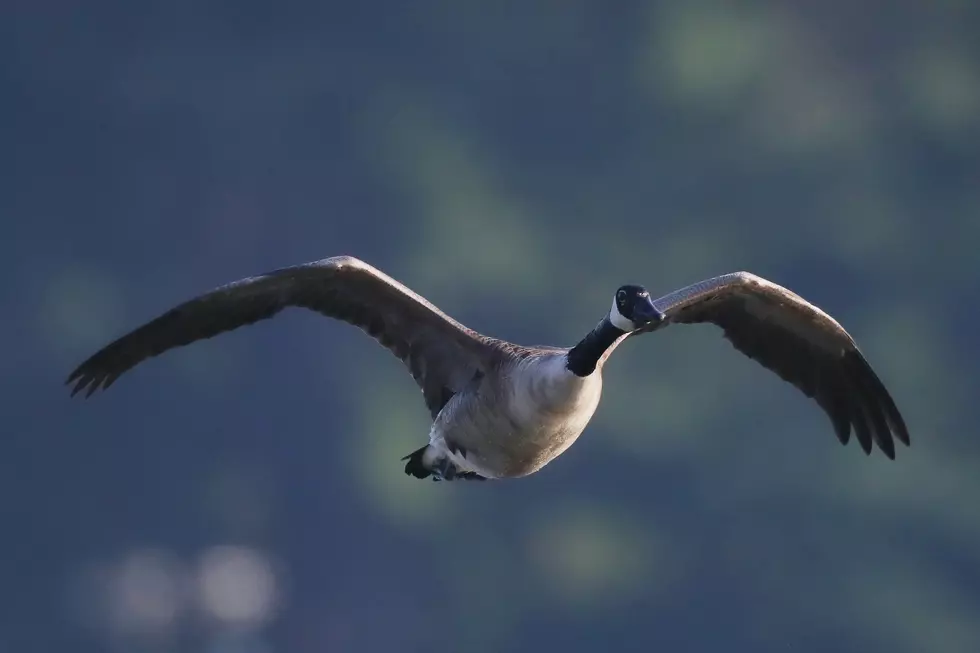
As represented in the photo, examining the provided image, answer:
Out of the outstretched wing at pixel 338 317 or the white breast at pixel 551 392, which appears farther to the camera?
the outstretched wing at pixel 338 317

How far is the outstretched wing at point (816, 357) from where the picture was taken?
7.37m

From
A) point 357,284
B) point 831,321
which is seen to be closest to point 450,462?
point 357,284

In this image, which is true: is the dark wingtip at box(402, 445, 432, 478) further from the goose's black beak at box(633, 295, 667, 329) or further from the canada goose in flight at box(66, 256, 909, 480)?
the goose's black beak at box(633, 295, 667, 329)

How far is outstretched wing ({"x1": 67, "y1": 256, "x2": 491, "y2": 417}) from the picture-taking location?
6535mm

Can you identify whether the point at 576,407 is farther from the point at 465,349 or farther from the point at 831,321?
the point at 831,321

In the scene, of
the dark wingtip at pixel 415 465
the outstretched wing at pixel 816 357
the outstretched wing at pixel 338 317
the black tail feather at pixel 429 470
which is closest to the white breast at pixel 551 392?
the outstretched wing at pixel 338 317

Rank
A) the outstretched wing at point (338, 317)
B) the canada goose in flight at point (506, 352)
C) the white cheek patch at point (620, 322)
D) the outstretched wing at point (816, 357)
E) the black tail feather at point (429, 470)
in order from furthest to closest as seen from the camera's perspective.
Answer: the outstretched wing at point (816, 357)
the black tail feather at point (429, 470)
the outstretched wing at point (338, 317)
the canada goose in flight at point (506, 352)
the white cheek patch at point (620, 322)

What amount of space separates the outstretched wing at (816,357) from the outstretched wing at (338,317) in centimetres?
133

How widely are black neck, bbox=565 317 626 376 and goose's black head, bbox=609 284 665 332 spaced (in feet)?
0.12

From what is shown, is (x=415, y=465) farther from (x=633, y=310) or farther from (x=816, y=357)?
(x=816, y=357)

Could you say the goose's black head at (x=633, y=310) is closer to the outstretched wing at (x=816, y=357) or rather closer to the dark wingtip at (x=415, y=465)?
the outstretched wing at (x=816, y=357)

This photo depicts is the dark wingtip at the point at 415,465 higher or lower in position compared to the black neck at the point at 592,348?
lower

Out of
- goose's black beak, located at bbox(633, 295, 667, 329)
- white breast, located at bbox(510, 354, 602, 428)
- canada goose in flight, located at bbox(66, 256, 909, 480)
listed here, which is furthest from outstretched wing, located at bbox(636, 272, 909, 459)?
goose's black beak, located at bbox(633, 295, 667, 329)

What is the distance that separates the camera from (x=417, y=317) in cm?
709
